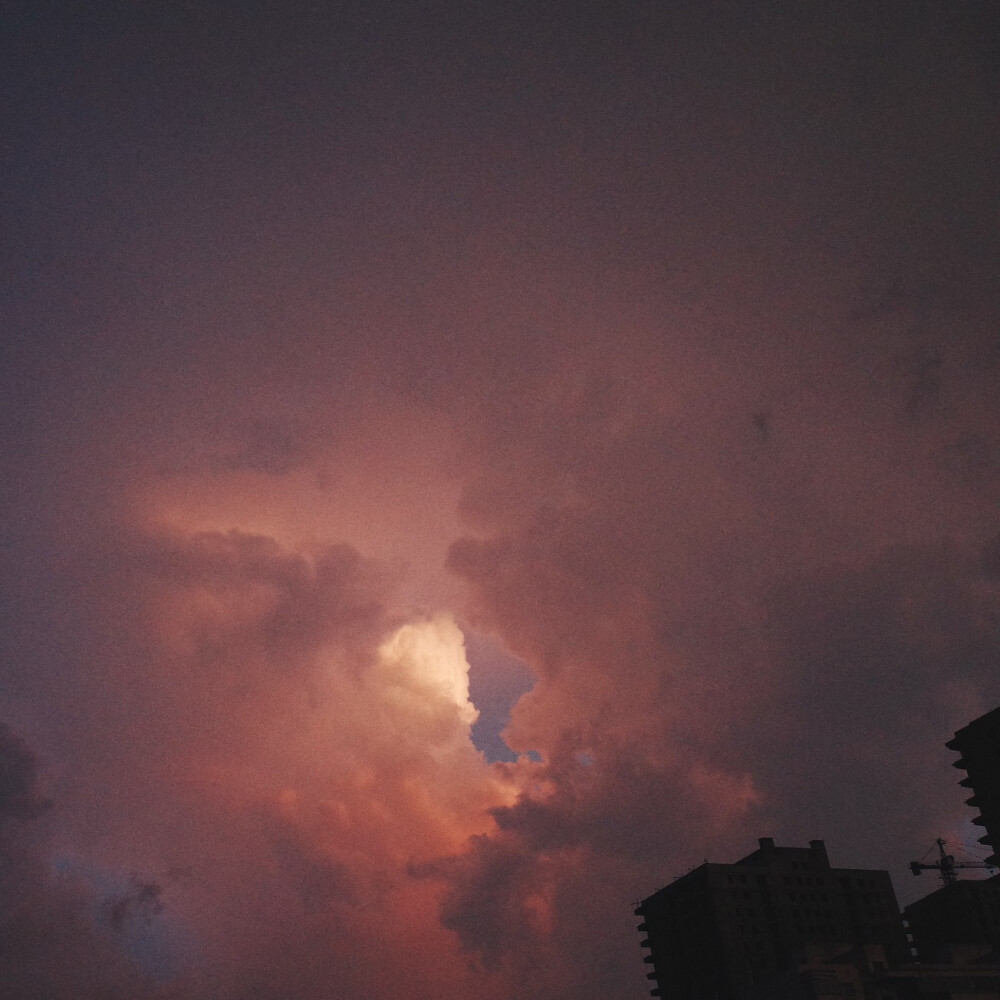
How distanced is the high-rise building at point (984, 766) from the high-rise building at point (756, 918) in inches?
2109

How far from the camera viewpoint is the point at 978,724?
9438 centimetres

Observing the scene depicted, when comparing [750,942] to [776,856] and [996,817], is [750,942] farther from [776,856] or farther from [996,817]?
[996,817]

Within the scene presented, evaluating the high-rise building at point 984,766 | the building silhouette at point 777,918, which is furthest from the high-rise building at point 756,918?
the high-rise building at point 984,766

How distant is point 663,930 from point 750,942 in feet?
57.6

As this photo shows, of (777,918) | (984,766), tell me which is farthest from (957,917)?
(984,766)

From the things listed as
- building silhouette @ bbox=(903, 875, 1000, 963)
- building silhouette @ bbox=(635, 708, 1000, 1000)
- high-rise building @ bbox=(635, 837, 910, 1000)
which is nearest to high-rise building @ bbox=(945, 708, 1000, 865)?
building silhouette @ bbox=(635, 708, 1000, 1000)

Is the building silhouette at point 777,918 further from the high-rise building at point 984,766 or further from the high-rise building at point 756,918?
the high-rise building at point 984,766

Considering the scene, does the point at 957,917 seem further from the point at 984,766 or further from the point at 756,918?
the point at 984,766

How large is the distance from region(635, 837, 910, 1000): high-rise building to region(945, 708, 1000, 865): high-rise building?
53.6 meters

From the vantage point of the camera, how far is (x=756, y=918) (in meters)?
144

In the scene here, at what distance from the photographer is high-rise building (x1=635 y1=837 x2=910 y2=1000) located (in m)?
139

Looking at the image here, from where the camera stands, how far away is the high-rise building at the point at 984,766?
91.5 metres

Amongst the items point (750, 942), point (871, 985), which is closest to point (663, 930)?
point (750, 942)

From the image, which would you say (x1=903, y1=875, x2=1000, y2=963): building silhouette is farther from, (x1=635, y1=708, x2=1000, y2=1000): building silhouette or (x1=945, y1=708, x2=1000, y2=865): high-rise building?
(x1=945, y1=708, x2=1000, y2=865): high-rise building
